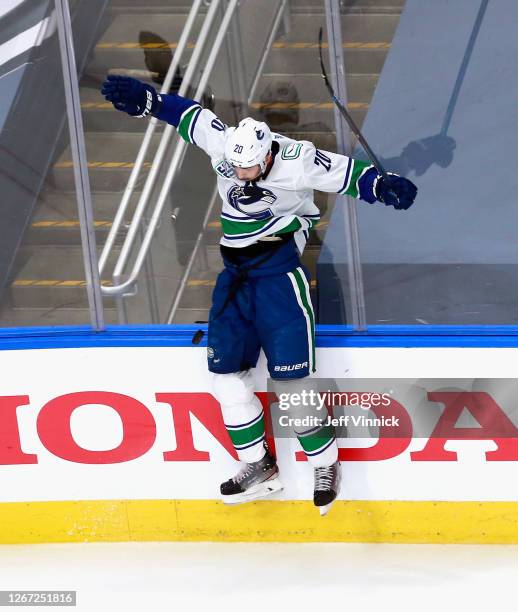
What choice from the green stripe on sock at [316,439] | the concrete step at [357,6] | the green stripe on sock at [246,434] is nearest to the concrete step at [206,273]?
the green stripe on sock at [246,434]

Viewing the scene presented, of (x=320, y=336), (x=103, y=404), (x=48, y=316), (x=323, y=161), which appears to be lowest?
(x=103, y=404)

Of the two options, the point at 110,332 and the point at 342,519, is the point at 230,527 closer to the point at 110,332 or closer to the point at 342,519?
the point at 342,519

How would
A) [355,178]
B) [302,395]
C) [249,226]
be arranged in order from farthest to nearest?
[302,395], [249,226], [355,178]

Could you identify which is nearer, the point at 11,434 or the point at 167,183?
the point at 167,183

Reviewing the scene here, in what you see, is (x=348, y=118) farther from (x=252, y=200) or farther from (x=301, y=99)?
(x=252, y=200)

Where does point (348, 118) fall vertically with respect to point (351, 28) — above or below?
below

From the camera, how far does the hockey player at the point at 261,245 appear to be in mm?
3541

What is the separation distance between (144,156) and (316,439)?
1235 millimetres

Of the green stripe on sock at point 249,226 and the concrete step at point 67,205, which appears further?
the concrete step at point 67,205

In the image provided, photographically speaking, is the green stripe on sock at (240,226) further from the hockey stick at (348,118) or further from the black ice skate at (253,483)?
the black ice skate at (253,483)

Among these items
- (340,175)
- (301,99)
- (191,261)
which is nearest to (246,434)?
(191,261)

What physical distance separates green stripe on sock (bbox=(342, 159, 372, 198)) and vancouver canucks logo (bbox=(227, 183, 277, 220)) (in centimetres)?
26

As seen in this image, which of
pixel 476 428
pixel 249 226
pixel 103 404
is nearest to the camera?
pixel 249 226

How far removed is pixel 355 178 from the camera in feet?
11.7
